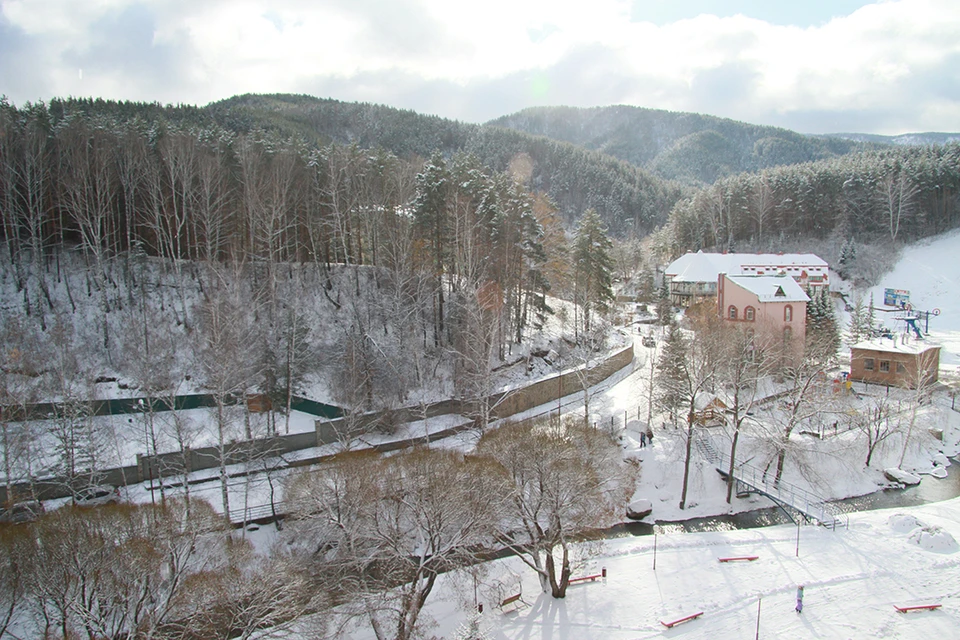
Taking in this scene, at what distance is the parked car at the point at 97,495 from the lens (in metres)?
19.1

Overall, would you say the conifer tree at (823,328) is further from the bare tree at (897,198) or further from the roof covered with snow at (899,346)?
the bare tree at (897,198)

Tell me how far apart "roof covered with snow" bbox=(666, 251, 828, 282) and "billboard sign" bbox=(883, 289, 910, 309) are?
6.38m

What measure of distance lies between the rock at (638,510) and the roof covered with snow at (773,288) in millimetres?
23337

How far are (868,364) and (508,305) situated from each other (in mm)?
26572

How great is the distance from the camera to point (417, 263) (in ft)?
112

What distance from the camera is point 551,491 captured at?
17.0 m

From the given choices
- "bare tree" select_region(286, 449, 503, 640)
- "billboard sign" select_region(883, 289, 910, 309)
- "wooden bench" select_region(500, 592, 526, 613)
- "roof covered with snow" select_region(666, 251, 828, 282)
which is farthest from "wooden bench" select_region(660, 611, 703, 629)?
"billboard sign" select_region(883, 289, 910, 309)

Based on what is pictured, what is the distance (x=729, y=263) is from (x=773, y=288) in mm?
17641

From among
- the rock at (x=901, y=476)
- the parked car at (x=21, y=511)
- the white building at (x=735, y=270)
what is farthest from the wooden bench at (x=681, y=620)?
the white building at (x=735, y=270)

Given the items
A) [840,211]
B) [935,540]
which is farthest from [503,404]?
[840,211]

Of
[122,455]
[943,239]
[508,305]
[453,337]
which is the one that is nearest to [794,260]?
[943,239]

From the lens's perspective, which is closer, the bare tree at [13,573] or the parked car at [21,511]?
the bare tree at [13,573]

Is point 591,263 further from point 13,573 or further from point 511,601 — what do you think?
point 13,573

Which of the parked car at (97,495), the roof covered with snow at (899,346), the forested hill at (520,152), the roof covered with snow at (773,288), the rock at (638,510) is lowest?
the rock at (638,510)
